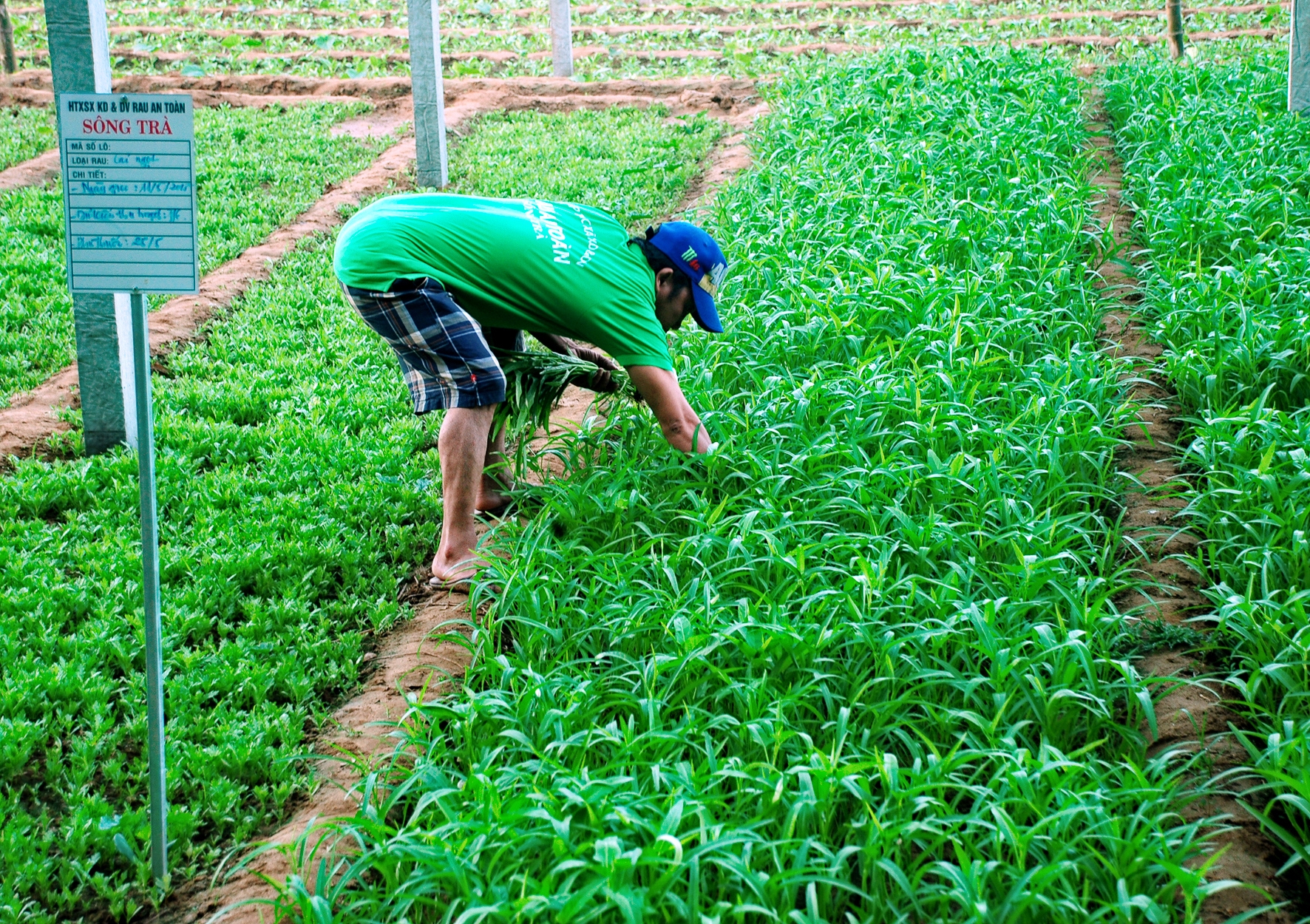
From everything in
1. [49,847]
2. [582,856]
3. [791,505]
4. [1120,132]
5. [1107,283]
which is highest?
[1120,132]

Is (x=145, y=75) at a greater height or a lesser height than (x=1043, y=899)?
greater

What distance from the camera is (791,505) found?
3.70 m

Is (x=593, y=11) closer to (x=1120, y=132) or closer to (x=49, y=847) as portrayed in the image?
(x=1120, y=132)

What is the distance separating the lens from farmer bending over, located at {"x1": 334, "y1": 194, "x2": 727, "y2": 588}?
3660 millimetres

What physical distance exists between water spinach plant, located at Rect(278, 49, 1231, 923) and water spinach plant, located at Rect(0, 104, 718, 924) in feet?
1.39

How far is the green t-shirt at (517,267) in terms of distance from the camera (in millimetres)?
3658

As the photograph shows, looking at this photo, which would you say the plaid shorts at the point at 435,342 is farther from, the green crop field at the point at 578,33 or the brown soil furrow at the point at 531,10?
the brown soil furrow at the point at 531,10

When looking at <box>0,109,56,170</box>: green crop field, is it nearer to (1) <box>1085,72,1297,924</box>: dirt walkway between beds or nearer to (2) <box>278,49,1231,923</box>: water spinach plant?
(2) <box>278,49,1231,923</box>: water spinach plant

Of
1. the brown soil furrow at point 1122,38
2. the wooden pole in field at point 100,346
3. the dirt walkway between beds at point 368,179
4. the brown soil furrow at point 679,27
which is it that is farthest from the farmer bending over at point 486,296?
the brown soil furrow at point 679,27

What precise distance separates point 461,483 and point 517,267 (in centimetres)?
71

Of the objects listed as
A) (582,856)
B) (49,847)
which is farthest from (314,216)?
(582,856)

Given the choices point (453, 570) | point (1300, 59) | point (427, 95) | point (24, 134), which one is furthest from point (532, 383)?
point (24, 134)

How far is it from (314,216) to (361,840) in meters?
6.35

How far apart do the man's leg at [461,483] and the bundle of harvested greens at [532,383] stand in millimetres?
301
